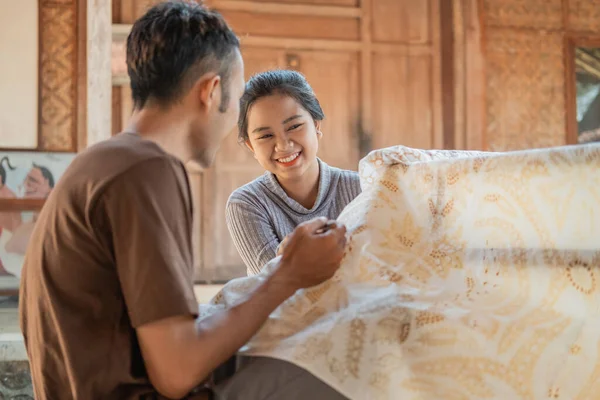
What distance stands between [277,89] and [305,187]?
333mm

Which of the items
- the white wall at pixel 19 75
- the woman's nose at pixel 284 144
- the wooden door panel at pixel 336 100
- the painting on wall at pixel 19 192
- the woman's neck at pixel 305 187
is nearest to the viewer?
the woman's nose at pixel 284 144

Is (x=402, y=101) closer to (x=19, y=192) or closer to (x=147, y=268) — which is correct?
(x=19, y=192)

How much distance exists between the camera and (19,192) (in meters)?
4.04

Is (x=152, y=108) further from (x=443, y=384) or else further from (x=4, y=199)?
(x=4, y=199)

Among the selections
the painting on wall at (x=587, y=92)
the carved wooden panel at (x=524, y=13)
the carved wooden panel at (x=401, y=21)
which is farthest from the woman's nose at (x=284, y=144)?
the painting on wall at (x=587, y=92)

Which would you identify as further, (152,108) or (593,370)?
(152,108)

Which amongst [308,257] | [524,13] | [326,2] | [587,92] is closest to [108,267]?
[308,257]

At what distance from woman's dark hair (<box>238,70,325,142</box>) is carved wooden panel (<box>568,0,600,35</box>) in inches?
152

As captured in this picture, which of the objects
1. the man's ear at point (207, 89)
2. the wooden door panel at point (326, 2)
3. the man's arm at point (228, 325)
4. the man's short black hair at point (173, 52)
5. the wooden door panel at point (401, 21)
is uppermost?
the wooden door panel at point (326, 2)

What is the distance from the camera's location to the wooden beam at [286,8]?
4.75 metres

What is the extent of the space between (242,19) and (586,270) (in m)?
4.07

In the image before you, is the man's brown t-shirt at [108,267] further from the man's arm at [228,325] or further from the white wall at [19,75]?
the white wall at [19,75]

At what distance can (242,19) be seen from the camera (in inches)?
189

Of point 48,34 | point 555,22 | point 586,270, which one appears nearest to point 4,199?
point 48,34
